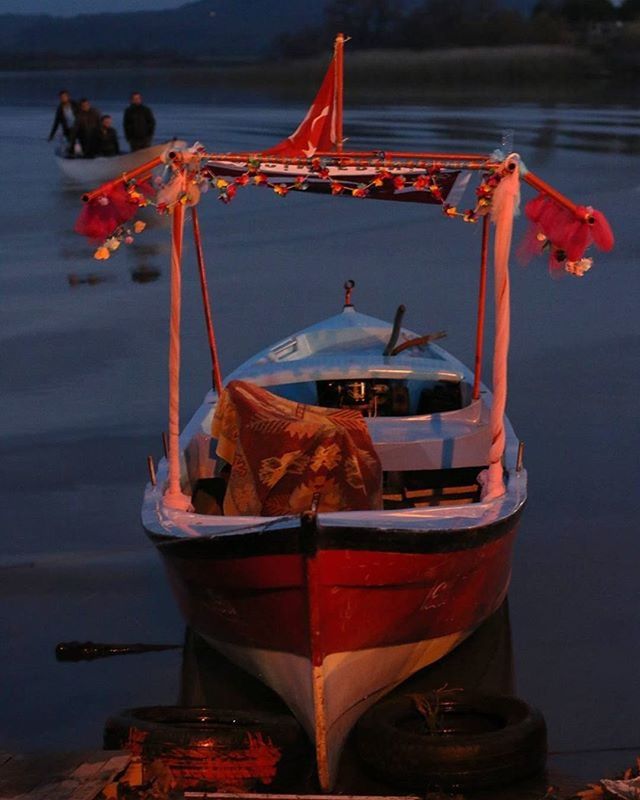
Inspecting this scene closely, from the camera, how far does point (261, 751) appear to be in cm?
793

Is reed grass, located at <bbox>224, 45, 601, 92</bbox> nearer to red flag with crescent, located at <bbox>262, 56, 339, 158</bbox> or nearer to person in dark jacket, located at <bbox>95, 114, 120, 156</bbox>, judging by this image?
person in dark jacket, located at <bbox>95, 114, 120, 156</bbox>

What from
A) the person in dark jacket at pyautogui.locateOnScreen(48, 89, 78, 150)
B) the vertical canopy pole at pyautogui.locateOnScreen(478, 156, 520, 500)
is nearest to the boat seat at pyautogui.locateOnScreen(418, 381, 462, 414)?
the vertical canopy pole at pyautogui.locateOnScreen(478, 156, 520, 500)

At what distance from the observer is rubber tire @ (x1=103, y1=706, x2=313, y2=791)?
788 cm

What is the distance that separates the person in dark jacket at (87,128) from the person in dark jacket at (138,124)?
2.26 feet

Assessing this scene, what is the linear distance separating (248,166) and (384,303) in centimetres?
1039

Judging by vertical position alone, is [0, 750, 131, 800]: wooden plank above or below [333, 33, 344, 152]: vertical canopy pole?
below

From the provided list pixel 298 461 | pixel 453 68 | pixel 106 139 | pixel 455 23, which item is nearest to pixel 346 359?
pixel 298 461

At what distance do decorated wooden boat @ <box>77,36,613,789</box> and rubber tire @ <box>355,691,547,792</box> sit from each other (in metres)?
0.27

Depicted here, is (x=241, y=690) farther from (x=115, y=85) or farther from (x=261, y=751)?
(x=115, y=85)

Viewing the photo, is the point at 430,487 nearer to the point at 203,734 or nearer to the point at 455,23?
the point at 203,734

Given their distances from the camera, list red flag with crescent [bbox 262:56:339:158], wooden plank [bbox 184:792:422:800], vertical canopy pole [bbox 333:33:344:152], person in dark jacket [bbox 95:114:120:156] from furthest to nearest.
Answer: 1. person in dark jacket [bbox 95:114:120:156]
2. vertical canopy pole [bbox 333:33:344:152]
3. red flag with crescent [bbox 262:56:339:158]
4. wooden plank [bbox 184:792:422:800]

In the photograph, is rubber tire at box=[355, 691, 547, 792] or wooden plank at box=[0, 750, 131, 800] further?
rubber tire at box=[355, 691, 547, 792]

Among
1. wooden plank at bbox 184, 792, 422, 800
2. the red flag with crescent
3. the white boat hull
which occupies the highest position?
the red flag with crescent

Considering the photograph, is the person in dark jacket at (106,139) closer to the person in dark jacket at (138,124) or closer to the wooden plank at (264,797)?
the person in dark jacket at (138,124)
